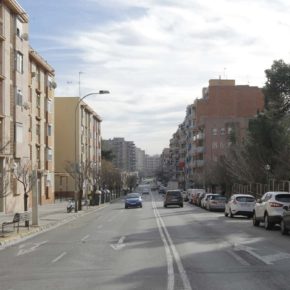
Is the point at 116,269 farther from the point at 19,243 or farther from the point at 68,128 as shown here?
the point at 68,128

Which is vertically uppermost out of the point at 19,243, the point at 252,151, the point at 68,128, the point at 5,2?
the point at 5,2

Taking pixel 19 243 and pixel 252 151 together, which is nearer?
pixel 19 243

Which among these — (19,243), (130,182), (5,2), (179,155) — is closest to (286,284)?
(19,243)

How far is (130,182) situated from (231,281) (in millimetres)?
153947

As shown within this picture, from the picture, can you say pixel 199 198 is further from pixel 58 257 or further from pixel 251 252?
pixel 58 257

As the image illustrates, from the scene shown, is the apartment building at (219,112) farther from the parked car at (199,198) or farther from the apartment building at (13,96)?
the apartment building at (13,96)

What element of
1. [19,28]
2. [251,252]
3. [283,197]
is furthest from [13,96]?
[251,252]

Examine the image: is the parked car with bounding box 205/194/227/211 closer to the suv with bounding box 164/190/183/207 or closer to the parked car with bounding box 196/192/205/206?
the suv with bounding box 164/190/183/207

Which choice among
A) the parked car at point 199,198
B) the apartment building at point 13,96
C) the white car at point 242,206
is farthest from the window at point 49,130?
the white car at point 242,206

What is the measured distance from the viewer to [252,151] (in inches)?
2093

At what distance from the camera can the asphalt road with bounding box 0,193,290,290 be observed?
36.5ft

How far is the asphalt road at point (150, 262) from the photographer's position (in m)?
11.1

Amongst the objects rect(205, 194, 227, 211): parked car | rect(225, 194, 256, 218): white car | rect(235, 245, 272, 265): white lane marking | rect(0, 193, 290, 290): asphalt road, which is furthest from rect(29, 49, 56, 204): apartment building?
rect(235, 245, 272, 265): white lane marking

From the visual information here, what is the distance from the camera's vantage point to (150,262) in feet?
47.1
